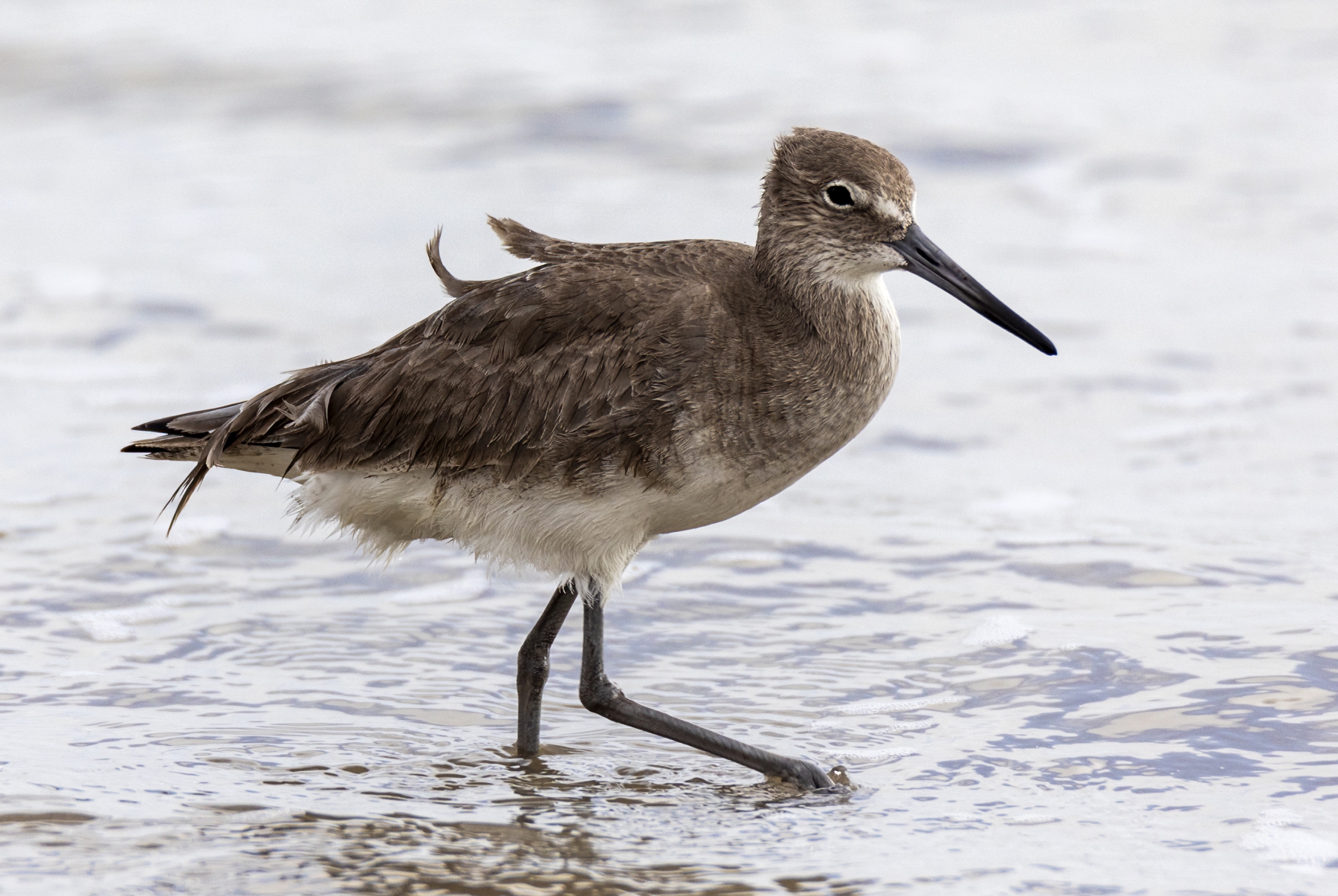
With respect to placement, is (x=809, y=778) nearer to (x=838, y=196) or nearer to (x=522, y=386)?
(x=522, y=386)

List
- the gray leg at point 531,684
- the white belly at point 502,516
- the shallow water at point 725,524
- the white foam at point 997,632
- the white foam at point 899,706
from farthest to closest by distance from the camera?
the white foam at point 997,632, the white foam at point 899,706, the gray leg at point 531,684, the white belly at point 502,516, the shallow water at point 725,524

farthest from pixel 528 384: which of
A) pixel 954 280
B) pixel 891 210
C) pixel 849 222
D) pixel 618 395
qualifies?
pixel 954 280

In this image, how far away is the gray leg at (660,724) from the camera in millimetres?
5113

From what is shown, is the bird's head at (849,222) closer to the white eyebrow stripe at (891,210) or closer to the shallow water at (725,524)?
the white eyebrow stripe at (891,210)

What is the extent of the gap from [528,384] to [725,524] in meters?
2.29

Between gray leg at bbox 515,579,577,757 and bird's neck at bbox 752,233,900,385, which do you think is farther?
gray leg at bbox 515,579,577,757

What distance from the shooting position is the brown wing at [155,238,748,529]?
4.91 meters

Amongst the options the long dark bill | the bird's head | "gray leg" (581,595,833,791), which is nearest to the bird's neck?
the bird's head

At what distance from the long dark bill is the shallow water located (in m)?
1.24

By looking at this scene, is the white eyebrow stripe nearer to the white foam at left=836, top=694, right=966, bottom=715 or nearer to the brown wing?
the brown wing

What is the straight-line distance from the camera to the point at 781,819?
16.1 feet

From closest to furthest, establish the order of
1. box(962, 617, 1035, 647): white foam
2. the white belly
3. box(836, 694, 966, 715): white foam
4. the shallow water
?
1. the shallow water
2. the white belly
3. box(836, 694, 966, 715): white foam
4. box(962, 617, 1035, 647): white foam

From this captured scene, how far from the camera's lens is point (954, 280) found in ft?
17.0

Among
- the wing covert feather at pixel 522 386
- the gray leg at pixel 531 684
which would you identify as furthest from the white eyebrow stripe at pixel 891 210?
the gray leg at pixel 531 684
